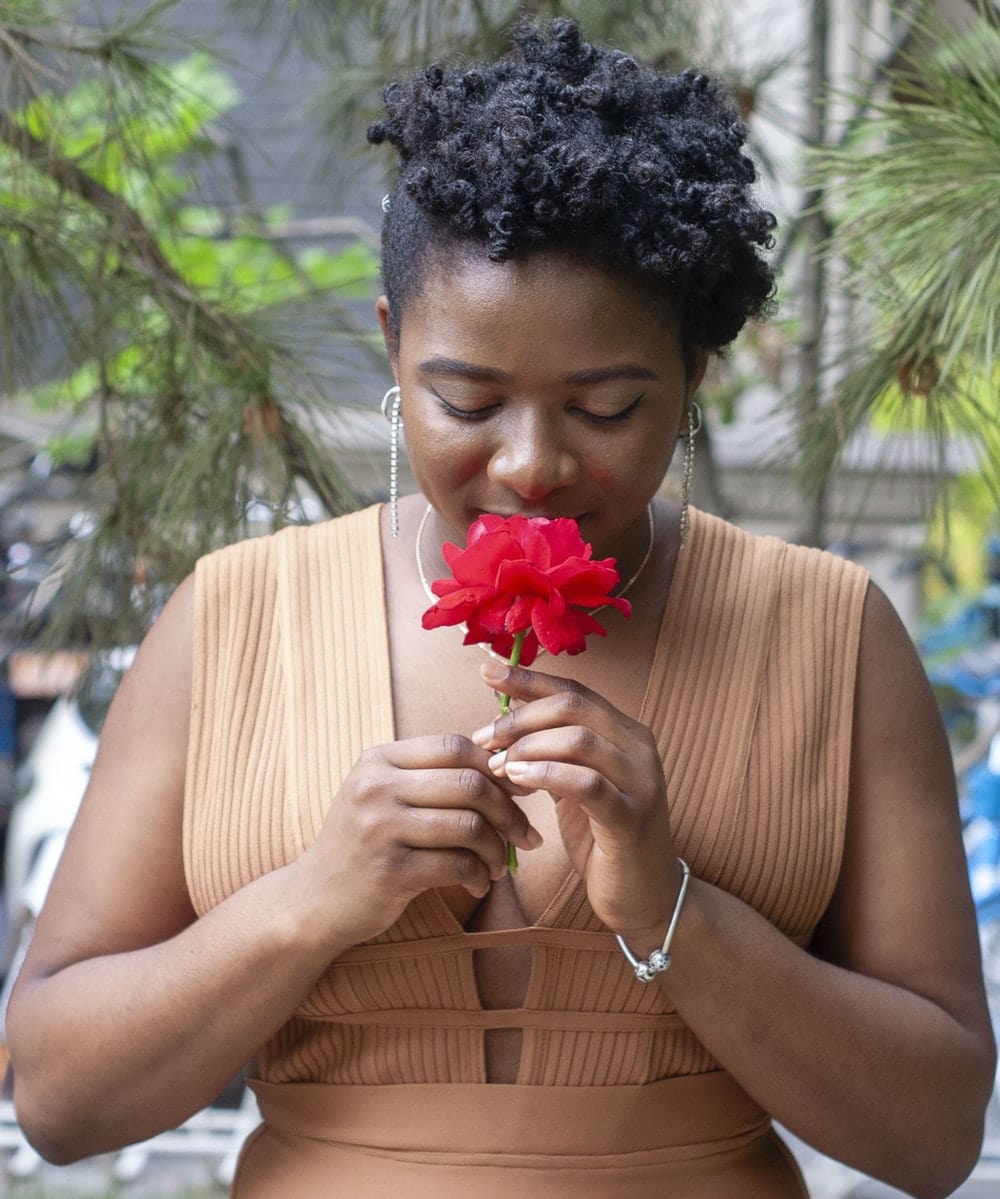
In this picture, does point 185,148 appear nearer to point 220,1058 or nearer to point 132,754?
point 132,754

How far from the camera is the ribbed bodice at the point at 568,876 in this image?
59.8 inches

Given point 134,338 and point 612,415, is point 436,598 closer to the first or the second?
point 612,415

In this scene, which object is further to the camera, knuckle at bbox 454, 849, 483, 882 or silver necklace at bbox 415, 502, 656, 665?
silver necklace at bbox 415, 502, 656, 665

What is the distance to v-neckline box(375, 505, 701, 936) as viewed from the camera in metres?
1.48

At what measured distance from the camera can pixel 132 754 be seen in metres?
1.61

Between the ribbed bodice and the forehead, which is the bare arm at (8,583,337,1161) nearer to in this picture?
the ribbed bodice

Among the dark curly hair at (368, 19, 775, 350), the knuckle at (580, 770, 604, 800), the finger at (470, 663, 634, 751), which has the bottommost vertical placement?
the knuckle at (580, 770, 604, 800)

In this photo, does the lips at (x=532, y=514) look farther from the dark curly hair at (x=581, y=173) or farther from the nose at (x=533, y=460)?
the dark curly hair at (x=581, y=173)

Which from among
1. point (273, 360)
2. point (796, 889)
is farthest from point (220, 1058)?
point (273, 360)

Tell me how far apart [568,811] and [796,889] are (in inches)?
12.8

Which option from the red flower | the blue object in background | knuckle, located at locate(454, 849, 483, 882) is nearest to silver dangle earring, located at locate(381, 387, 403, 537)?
the red flower

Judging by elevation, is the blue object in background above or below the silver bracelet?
below

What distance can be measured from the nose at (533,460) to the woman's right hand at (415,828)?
0.75 feet

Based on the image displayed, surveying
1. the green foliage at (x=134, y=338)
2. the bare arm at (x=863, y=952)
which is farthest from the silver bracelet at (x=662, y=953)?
the green foliage at (x=134, y=338)
